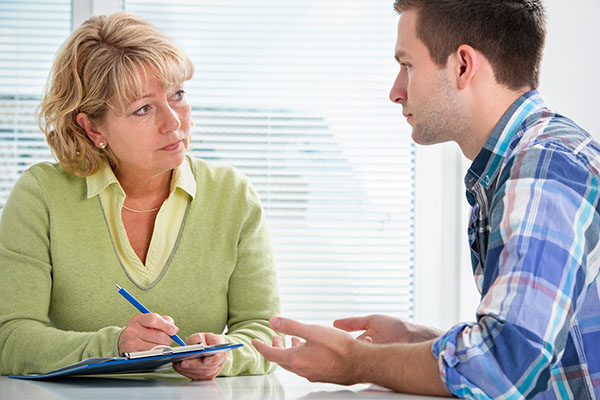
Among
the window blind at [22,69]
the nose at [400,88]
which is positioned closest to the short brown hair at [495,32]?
the nose at [400,88]

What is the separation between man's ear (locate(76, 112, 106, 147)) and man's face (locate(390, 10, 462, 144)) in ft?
2.78

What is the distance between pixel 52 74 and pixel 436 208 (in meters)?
1.54

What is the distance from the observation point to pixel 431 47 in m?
1.37

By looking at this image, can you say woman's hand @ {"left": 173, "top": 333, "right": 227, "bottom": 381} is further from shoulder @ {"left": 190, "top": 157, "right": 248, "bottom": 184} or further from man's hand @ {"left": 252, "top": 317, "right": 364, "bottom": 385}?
shoulder @ {"left": 190, "top": 157, "right": 248, "bottom": 184}

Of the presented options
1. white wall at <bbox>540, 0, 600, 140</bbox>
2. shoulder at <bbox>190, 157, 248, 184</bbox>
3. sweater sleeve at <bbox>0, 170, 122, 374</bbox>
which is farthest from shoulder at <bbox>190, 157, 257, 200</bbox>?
white wall at <bbox>540, 0, 600, 140</bbox>

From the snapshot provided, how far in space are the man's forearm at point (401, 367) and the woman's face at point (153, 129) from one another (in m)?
0.90

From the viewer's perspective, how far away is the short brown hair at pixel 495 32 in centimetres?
132

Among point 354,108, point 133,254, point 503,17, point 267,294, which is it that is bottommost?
point 267,294

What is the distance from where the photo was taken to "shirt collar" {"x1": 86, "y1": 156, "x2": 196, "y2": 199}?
1803mm

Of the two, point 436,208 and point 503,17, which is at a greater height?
point 503,17

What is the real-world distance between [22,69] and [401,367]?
218cm

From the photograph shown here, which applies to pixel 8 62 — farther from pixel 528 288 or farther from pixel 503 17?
pixel 528 288

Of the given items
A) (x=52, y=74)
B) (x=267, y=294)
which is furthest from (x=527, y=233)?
(x=52, y=74)

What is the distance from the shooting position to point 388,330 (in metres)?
1.34
